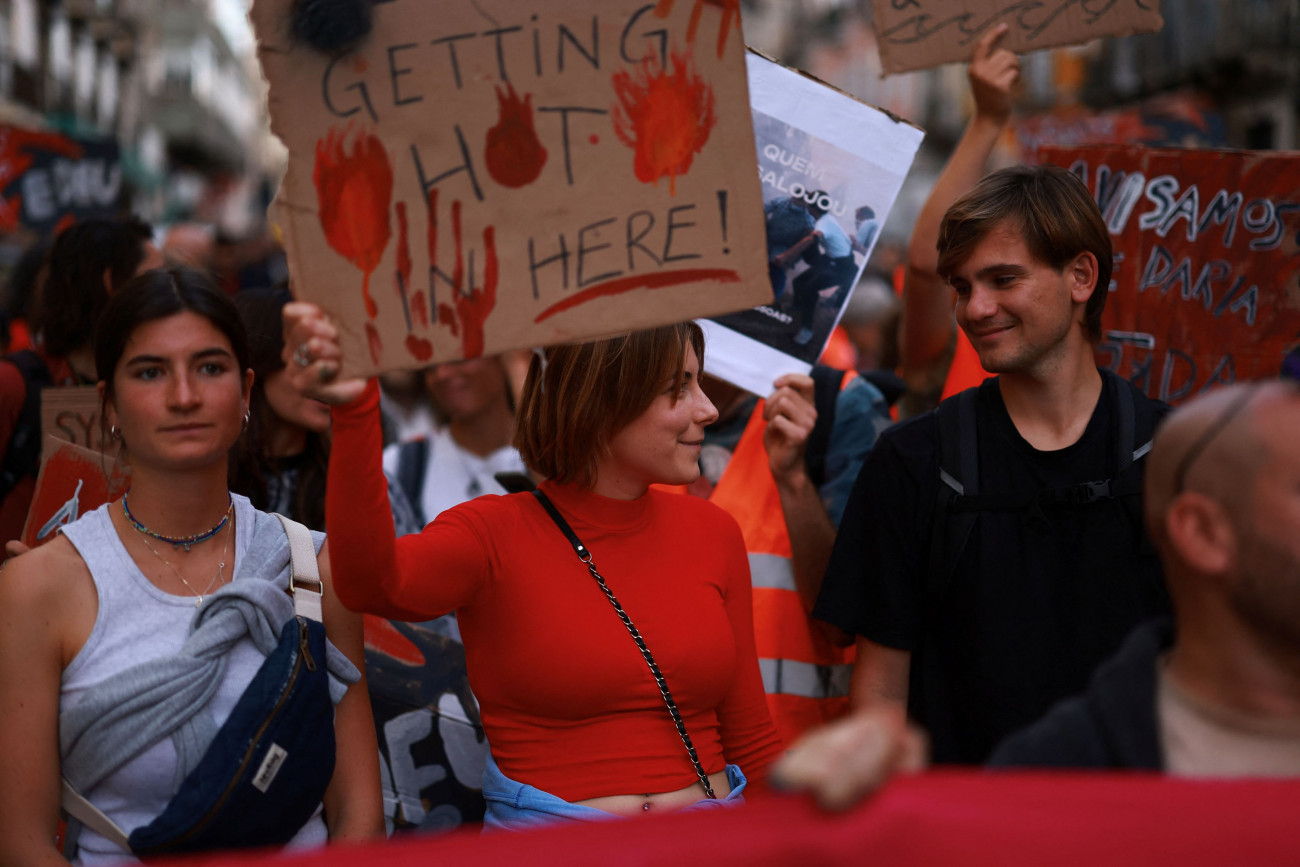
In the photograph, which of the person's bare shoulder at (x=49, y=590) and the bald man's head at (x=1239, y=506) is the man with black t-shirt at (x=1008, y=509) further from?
the person's bare shoulder at (x=49, y=590)

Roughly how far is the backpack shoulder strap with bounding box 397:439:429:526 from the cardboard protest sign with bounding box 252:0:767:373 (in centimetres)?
231

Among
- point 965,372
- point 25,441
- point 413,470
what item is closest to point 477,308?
point 965,372

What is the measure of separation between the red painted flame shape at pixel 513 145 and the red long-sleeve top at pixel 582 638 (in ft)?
2.23

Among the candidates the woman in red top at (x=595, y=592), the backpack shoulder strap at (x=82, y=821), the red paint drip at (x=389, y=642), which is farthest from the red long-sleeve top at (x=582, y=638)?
the red paint drip at (x=389, y=642)

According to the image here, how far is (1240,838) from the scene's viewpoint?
1.52 m

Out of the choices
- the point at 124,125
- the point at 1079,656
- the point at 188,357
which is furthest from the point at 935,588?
the point at 124,125

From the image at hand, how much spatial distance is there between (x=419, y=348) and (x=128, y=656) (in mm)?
761

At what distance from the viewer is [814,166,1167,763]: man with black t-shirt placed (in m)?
2.56

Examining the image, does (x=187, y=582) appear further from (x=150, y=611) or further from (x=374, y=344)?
(x=374, y=344)

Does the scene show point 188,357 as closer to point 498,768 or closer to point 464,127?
point 464,127

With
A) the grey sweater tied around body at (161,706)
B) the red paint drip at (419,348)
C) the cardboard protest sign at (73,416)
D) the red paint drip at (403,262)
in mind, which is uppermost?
the red paint drip at (403,262)

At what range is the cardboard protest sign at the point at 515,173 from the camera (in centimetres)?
203

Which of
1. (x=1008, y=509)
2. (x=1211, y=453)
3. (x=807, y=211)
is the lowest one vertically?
(x=1008, y=509)

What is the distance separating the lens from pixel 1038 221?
9.10 feet
